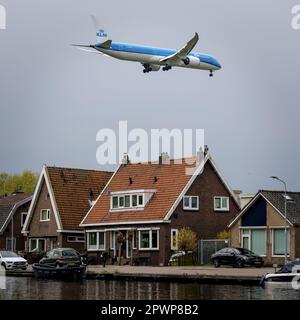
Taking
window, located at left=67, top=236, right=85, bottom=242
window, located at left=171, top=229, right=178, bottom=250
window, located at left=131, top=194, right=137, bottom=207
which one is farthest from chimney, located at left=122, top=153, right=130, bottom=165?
window, located at left=171, top=229, right=178, bottom=250

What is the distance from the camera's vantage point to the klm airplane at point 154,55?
74500 millimetres

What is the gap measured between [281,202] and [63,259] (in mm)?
18730

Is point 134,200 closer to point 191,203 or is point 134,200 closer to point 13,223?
point 191,203

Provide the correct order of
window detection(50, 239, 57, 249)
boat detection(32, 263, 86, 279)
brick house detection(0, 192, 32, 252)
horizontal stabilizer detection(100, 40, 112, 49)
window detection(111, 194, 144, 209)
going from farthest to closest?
1. brick house detection(0, 192, 32, 252)
2. window detection(50, 239, 57, 249)
3. window detection(111, 194, 144, 209)
4. horizontal stabilizer detection(100, 40, 112, 49)
5. boat detection(32, 263, 86, 279)

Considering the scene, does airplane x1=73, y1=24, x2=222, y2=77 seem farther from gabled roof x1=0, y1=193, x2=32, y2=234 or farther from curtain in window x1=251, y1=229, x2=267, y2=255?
gabled roof x1=0, y1=193, x2=32, y2=234

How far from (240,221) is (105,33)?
18107mm

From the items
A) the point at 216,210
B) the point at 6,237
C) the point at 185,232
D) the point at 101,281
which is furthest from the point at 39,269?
the point at 6,237

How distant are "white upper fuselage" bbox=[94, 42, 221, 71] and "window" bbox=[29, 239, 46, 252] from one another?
2357 cm

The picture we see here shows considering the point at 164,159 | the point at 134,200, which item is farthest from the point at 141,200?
the point at 164,159

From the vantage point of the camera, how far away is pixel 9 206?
102 m


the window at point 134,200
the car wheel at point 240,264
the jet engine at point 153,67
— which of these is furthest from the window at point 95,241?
the car wheel at point 240,264

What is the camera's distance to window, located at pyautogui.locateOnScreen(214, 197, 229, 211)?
83.8 m

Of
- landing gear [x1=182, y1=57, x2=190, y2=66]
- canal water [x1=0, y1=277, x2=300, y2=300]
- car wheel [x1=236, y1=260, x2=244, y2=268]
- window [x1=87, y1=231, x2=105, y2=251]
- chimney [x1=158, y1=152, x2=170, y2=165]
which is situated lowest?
canal water [x1=0, y1=277, x2=300, y2=300]

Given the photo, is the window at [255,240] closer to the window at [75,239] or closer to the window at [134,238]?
the window at [134,238]
